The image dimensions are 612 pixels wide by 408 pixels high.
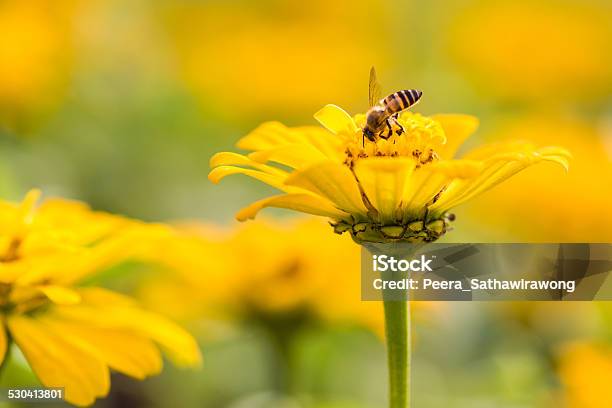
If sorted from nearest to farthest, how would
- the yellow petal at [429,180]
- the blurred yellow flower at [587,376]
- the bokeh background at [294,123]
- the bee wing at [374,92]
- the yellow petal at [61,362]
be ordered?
1. the yellow petal at [429,180]
2. the yellow petal at [61,362]
3. the bee wing at [374,92]
4. the blurred yellow flower at [587,376]
5. the bokeh background at [294,123]

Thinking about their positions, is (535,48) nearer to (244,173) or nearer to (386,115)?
(386,115)

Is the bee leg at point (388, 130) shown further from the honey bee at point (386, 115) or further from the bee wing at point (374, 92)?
the bee wing at point (374, 92)

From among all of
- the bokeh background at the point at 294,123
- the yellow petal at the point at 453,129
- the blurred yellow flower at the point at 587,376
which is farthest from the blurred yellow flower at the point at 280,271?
the yellow petal at the point at 453,129

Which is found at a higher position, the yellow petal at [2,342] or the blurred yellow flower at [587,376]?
the blurred yellow flower at [587,376]

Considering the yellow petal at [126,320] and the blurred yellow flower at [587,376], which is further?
the blurred yellow flower at [587,376]

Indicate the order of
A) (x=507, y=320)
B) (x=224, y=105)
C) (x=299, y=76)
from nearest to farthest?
1. (x=507, y=320)
2. (x=224, y=105)
3. (x=299, y=76)

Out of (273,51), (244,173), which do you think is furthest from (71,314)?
(273,51)

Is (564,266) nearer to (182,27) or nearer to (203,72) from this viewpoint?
(203,72)

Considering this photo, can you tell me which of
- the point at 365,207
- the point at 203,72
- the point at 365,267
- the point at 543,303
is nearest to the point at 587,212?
the point at 543,303

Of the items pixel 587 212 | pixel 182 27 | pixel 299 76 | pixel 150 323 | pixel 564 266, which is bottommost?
pixel 150 323
